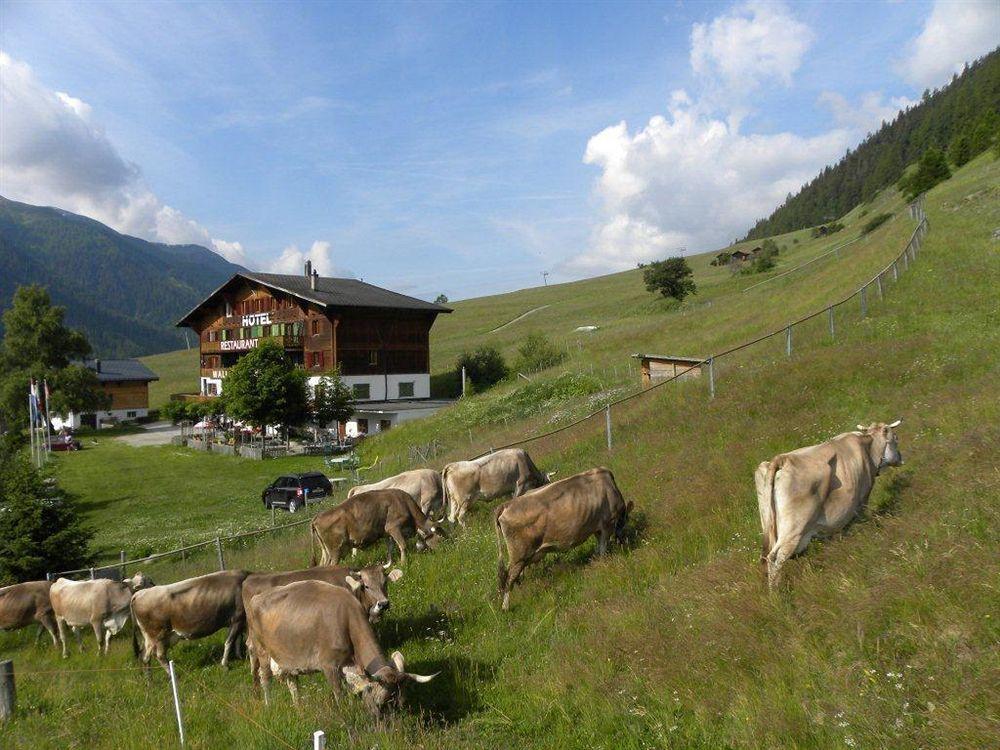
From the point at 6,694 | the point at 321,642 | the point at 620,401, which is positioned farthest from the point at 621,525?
the point at 620,401

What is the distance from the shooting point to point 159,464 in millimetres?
45719

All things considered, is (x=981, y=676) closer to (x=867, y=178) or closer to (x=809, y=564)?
(x=809, y=564)

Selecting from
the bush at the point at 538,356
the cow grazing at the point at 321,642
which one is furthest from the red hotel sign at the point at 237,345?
the cow grazing at the point at 321,642

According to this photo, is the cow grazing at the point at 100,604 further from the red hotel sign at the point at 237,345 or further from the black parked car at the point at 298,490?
the red hotel sign at the point at 237,345

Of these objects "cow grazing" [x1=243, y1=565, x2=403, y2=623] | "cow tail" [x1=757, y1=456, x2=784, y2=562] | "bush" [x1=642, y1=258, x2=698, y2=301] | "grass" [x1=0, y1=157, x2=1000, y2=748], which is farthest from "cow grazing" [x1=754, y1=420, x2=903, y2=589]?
"bush" [x1=642, y1=258, x2=698, y2=301]

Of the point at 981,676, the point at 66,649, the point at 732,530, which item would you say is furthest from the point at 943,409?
the point at 66,649

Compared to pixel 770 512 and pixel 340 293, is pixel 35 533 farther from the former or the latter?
pixel 340 293

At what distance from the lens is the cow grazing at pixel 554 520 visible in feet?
33.0

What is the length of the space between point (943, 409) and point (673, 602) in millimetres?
7301

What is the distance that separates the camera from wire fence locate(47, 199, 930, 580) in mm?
17484

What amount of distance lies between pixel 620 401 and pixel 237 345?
56.2 meters

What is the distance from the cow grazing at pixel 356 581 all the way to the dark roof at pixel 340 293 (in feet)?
158

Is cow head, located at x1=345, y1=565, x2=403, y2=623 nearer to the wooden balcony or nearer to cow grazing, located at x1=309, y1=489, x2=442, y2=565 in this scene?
cow grazing, located at x1=309, y1=489, x2=442, y2=565

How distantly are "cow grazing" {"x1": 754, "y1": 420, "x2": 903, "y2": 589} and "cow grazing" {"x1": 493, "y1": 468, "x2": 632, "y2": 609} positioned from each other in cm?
287
